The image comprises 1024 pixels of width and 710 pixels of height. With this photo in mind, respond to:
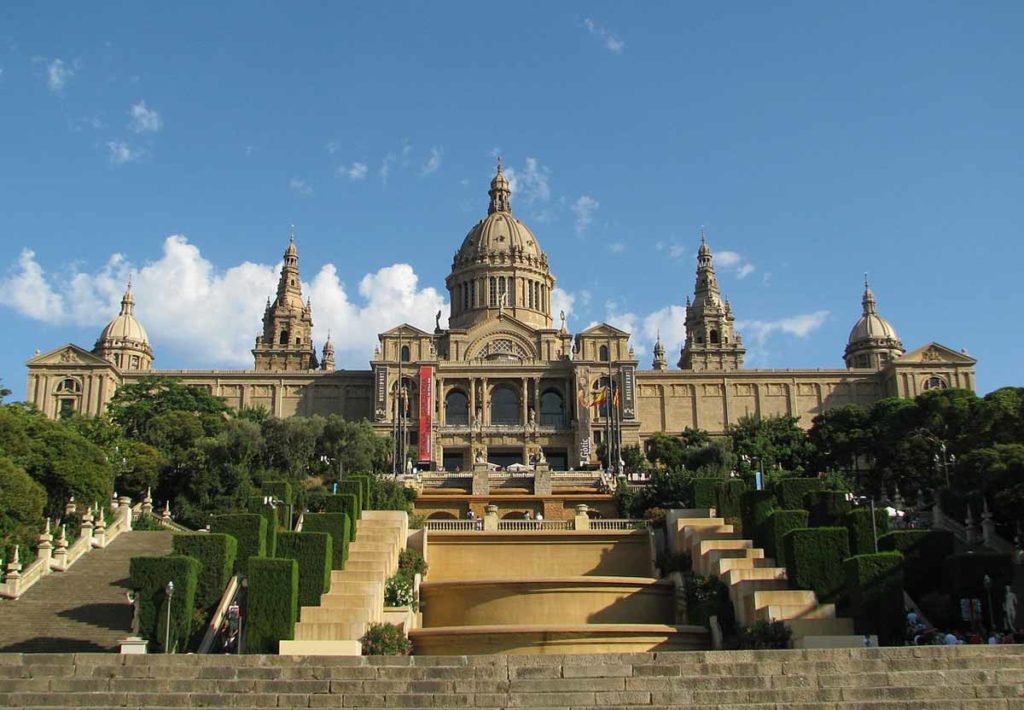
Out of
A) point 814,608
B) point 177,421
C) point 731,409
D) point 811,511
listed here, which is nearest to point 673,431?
point 731,409

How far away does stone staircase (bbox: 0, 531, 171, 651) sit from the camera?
101 feet

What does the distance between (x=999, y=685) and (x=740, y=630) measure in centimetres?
924

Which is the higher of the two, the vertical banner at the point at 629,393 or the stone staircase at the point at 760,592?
the vertical banner at the point at 629,393

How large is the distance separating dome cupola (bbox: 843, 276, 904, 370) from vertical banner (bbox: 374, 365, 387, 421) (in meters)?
47.3

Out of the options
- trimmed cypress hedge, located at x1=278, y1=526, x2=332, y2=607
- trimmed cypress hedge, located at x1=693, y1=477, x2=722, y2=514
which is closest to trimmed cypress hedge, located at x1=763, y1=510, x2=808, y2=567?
trimmed cypress hedge, located at x1=693, y1=477, x2=722, y2=514

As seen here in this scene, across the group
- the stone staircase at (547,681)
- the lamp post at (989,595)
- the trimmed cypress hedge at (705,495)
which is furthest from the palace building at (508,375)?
the stone staircase at (547,681)

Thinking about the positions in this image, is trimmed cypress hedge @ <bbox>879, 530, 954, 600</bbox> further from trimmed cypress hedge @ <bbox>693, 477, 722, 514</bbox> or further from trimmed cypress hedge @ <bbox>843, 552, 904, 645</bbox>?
trimmed cypress hedge @ <bbox>693, 477, 722, 514</bbox>

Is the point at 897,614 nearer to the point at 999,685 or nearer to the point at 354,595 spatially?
the point at 999,685

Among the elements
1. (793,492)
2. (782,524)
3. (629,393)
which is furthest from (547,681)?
(629,393)

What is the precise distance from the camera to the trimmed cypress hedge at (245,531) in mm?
34500

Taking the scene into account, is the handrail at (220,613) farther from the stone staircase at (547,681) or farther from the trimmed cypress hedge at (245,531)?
the stone staircase at (547,681)

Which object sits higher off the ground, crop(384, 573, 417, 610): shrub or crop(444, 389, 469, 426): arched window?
crop(444, 389, 469, 426): arched window

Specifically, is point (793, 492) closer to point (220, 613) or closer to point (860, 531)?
point (860, 531)

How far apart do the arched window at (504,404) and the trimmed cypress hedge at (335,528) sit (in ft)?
191
